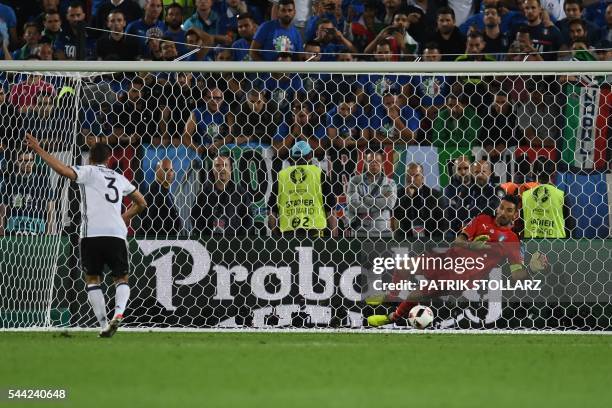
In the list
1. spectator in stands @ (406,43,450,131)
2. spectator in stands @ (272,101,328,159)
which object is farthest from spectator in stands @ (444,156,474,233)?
spectator in stands @ (272,101,328,159)

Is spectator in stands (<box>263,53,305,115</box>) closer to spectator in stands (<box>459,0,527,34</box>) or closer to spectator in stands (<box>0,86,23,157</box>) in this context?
spectator in stands (<box>0,86,23,157</box>)

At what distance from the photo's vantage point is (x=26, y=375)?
24.6 feet

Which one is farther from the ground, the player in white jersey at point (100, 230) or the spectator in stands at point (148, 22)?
the spectator in stands at point (148, 22)

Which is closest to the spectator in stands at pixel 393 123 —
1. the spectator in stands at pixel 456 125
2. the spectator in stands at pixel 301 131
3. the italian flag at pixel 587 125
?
the spectator in stands at pixel 456 125

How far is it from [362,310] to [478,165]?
78.6 inches

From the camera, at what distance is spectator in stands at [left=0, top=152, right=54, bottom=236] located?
12133 millimetres

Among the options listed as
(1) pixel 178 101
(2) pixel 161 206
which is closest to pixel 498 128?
(1) pixel 178 101

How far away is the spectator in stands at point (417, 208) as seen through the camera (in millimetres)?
12109

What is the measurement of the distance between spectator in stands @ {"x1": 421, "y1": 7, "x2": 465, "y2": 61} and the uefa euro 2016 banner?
13.2 ft

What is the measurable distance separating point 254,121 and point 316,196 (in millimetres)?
1219

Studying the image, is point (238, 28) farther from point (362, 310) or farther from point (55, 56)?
point (362, 310)

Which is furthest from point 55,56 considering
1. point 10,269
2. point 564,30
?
point 564,30

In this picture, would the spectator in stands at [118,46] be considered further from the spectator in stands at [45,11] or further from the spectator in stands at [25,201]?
the spectator in stands at [25,201]

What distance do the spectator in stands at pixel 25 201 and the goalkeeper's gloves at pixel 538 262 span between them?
4.98 meters
